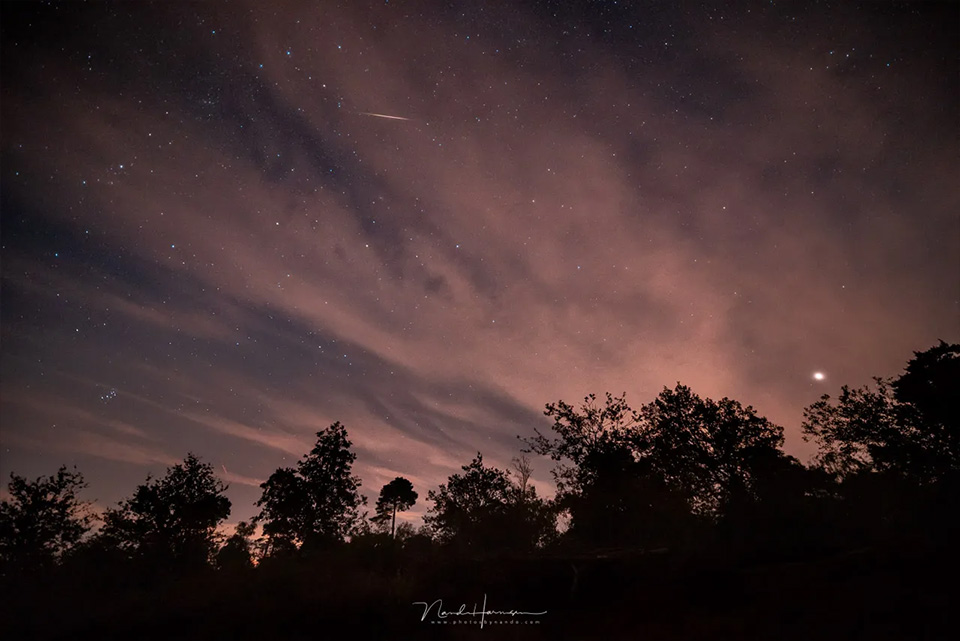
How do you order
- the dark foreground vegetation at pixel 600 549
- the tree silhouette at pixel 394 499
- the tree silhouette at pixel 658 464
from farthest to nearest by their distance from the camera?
the tree silhouette at pixel 394 499, the tree silhouette at pixel 658 464, the dark foreground vegetation at pixel 600 549

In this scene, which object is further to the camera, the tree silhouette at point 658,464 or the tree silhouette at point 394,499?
the tree silhouette at point 394,499

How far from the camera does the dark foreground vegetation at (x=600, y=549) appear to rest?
55.3ft

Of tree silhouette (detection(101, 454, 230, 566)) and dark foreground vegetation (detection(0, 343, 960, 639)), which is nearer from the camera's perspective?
dark foreground vegetation (detection(0, 343, 960, 639))

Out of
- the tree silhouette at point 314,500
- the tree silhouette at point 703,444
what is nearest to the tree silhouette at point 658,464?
the tree silhouette at point 703,444

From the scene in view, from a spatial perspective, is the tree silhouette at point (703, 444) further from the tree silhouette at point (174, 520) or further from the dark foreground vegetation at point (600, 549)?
the tree silhouette at point (174, 520)

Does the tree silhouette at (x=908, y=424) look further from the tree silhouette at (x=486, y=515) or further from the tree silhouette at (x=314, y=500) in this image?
the tree silhouette at (x=314, y=500)

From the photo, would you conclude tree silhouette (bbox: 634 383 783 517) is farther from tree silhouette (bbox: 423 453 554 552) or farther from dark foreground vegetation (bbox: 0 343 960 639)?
tree silhouette (bbox: 423 453 554 552)

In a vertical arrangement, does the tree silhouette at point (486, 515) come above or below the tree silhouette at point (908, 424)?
below

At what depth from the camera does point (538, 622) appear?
63.0 ft

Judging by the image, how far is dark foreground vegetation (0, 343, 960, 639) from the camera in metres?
16.9

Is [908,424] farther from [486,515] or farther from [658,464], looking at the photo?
[486,515]

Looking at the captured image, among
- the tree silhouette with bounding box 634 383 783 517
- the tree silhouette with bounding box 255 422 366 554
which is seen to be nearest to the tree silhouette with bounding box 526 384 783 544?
the tree silhouette with bounding box 634 383 783 517

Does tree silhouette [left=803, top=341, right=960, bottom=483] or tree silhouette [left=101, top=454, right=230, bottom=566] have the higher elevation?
tree silhouette [left=803, top=341, right=960, bottom=483]

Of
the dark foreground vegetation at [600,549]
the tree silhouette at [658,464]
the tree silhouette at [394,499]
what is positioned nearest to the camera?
the dark foreground vegetation at [600,549]
